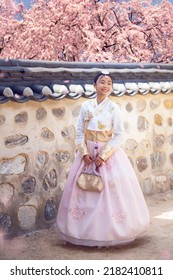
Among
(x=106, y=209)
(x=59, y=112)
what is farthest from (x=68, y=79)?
(x=106, y=209)

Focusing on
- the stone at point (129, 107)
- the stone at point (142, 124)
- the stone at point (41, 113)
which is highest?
the stone at point (129, 107)

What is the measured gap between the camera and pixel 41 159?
19.0 ft

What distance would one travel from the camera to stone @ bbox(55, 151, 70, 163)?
602cm

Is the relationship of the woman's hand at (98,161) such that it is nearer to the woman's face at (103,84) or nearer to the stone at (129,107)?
the woman's face at (103,84)

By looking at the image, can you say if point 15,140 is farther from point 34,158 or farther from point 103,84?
point 103,84

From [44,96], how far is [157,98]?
8.17 feet

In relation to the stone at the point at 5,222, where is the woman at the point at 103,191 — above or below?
above

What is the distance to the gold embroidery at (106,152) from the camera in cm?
484

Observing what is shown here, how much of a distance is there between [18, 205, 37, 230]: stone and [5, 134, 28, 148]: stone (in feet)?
2.25

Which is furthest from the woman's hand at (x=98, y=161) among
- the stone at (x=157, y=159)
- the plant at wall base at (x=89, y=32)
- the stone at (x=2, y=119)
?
the plant at wall base at (x=89, y=32)

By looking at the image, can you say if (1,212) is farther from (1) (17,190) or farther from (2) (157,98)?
(2) (157,98)

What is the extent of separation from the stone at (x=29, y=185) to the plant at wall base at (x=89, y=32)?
9836mm

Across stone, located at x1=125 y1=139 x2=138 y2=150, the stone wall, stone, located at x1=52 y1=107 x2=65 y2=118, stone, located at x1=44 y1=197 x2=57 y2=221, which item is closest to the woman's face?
the stone wall

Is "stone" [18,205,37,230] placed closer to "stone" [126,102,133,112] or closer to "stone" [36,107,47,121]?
"stone" [36,107,47,121]
